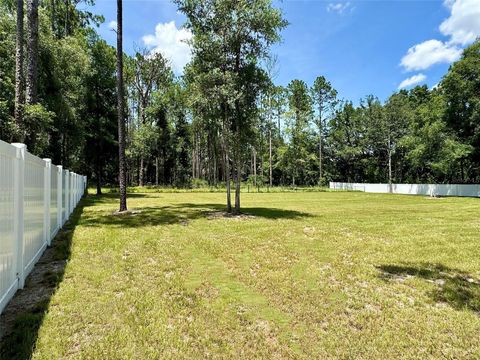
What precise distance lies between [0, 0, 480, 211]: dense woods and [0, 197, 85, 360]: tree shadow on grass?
7036mm

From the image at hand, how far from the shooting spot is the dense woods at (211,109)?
11969 mm

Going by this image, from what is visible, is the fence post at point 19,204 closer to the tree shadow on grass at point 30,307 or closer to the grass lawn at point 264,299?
the tree shadow on grass at point 30,307

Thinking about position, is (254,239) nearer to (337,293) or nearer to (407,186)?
(337,293)

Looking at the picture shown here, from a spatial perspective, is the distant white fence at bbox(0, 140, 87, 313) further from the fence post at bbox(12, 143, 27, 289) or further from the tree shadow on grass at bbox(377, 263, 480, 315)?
the tree shadow on grass at bbox(377, 263, 480, 315)

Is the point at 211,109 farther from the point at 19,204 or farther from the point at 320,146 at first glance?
the point at 320,146

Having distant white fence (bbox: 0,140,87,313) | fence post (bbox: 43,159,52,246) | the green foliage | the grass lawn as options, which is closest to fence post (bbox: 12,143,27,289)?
distant white fence (bbox: 0,140,87,313)

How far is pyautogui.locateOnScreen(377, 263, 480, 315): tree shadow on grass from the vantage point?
432 centimetres

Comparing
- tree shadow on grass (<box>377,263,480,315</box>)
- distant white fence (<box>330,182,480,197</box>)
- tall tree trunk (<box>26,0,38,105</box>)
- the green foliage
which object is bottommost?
tree shadow on grass (<box>377,263,480,315</box>)

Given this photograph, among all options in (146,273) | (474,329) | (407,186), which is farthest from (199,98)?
(407,186)

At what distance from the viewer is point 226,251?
22.4ft

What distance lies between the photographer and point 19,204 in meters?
3.97

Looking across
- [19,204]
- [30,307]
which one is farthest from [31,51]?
[30,307]

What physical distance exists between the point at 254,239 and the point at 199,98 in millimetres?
5839

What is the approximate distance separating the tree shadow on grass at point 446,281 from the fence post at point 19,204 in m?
4.96
